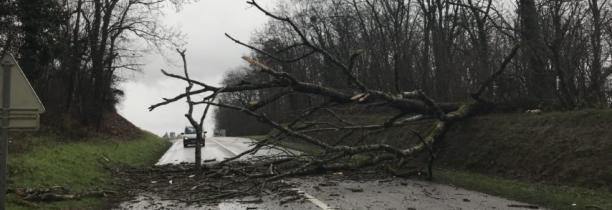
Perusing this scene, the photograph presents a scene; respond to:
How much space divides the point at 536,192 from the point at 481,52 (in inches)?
484

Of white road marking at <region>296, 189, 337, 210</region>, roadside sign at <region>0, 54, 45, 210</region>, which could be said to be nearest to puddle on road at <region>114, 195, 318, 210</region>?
white road marking at <region>296, 189, 337, 210</region>

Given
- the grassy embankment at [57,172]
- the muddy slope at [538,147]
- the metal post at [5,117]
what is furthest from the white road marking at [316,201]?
the muddy slope at [538,147]

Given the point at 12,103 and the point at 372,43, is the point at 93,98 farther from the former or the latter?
the point at 12,103

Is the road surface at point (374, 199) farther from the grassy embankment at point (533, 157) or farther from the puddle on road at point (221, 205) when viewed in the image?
the grassy embankment at point (533, 157)

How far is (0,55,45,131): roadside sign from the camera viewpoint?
725 centimetres

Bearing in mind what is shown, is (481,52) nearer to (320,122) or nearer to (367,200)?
(320,122)

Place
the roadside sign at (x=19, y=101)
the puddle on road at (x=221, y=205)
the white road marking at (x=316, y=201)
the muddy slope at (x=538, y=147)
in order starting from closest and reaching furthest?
the roadside sign at (x=19, y=101) < the white road marking at (x=316, y=201) < the puddle on road at (x=221, y=205) < the muddy slope at (x=538, y=147)

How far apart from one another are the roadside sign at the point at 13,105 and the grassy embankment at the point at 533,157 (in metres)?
7.79

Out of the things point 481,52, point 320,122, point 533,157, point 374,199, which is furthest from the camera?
point 481,52

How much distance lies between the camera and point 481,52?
22.7 meters

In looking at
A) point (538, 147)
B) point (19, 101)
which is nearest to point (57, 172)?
point (19, 101)

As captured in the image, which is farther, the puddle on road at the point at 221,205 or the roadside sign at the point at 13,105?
the puddle on road at the point at 221,205

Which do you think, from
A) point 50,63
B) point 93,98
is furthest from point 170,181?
point 93,98

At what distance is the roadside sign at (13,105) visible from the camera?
7.17m
